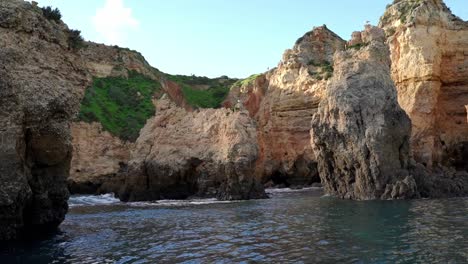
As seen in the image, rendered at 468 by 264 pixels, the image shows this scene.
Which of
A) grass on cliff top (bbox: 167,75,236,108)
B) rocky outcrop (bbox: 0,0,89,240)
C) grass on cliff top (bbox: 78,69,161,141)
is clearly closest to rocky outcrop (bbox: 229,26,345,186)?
grass on cliff top (bbox: 78,69,161,141)

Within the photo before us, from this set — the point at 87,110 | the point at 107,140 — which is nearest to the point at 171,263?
the point at 107,140

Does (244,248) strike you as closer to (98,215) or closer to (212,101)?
(98,215)

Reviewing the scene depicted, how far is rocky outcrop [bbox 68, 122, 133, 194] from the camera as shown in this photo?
54.8m

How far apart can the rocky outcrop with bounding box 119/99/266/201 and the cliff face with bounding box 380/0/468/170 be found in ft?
56.7

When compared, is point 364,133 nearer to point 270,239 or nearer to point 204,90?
point 270,239

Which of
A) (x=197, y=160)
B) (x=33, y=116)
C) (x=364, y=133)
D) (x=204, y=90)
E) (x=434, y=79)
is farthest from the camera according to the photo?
(x=204, y=90)

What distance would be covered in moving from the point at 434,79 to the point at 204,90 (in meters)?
69.2

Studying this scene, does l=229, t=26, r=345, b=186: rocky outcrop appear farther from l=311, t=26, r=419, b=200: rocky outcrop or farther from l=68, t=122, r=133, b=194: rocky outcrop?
l=311, t=26, r=419, b=200: rocky outcrop

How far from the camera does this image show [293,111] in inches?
2459

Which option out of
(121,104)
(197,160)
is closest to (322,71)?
(197,160)

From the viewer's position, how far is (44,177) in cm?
1883

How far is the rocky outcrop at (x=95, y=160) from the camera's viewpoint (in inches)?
2159

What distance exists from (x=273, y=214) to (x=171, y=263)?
12759mm

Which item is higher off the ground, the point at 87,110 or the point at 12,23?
the point at 87,110
